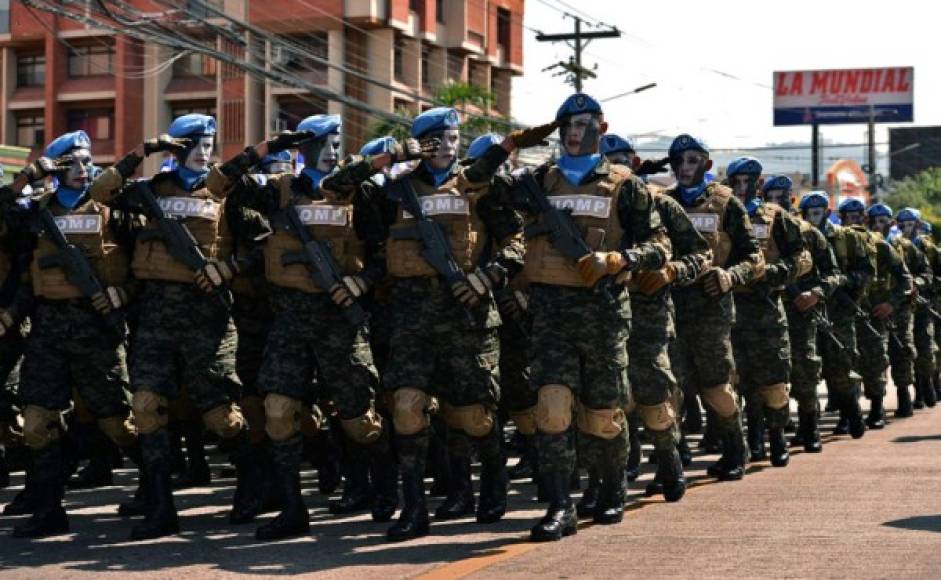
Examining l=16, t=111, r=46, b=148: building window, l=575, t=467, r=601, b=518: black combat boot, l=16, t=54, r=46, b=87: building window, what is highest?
l=16, t=54, r=46, b=87: building window

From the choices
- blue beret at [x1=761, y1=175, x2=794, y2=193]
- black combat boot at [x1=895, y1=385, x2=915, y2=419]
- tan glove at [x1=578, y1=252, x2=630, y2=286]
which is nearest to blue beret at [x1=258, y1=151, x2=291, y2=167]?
tan glove at [x1=578, y1=252, x2=630, y2=286]

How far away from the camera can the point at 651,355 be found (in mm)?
10211

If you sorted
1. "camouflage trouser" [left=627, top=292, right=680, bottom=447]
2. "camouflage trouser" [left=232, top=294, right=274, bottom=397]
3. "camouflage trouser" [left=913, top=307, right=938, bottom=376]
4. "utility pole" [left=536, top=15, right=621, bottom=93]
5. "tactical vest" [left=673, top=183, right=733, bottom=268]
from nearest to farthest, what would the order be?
"camouflage trouser" [left=627, top=292, right=680, bottom=447]
"camouflage trouser" [left=232, top=294, right=274, bottom=397]
"tactical vest" [left=673, top=183, right=733, bottom=268]
"camouflage trouser" [left=913, top=307, right=938, bottom=376]
"utility pole" [left=536, top=15, right=621, bottom=93]

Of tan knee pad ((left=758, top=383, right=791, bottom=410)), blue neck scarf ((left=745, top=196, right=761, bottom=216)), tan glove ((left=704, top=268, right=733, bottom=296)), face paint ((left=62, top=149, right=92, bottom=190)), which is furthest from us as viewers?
blue neck scarf ((left=745, top=196, right=761, bottom=216))

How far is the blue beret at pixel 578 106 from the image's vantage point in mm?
9305

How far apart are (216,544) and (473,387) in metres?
1.65

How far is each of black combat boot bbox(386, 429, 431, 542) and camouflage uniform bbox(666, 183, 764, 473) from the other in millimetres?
2821

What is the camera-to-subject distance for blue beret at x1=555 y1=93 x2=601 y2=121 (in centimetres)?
930

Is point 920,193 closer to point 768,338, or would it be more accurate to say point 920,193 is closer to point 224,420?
point 768,338

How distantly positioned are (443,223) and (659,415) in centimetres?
186

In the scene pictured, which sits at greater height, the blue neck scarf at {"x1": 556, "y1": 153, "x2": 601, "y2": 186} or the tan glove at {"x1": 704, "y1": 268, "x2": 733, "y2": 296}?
the blue neck scarf at {"x1": 556, "y1": 153, "x2": 601, "y2": 186}

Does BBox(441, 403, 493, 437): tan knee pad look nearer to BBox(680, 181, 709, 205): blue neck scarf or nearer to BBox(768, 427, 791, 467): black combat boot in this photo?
BBox(680, 181, 709, 205): blue neck scarf

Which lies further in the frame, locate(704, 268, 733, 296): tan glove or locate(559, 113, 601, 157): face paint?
Result: locate(704, 268, 733, 296): tan glove

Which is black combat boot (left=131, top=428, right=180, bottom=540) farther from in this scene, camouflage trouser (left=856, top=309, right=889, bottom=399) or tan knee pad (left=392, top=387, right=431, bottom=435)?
camouflage trouser (left=856, top=309, right=889, bottom=399)
